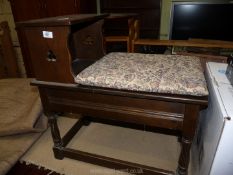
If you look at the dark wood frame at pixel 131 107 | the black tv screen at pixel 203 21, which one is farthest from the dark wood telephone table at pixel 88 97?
the black tv screen at pixel 203 21

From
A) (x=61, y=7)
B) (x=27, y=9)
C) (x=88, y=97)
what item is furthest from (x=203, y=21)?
(x=27, y=9)

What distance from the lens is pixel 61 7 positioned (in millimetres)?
2150

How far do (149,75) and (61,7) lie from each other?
1699 mm

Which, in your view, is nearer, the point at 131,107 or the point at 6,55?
the point at 131,107

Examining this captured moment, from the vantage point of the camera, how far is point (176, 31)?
2.58 meters

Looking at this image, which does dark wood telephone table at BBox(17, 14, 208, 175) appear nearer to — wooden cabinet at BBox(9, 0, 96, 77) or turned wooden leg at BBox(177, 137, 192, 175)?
turned wooden leg at BBox(177, 137, 192, 175)

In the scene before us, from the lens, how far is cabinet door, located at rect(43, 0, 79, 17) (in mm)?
2074

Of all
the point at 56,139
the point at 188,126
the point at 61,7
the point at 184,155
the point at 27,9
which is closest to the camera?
the point at 188,126

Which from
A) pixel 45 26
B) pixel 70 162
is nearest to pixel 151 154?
pixel 70 162

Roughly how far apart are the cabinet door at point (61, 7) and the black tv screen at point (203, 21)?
4.26 feet

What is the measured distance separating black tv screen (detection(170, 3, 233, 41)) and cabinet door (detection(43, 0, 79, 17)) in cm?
130

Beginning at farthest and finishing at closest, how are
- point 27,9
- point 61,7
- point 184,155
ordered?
point 27,9 → point 61,7 → point 184,155

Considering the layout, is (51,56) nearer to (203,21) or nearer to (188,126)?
(188,126)

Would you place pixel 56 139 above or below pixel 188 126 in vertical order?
below
